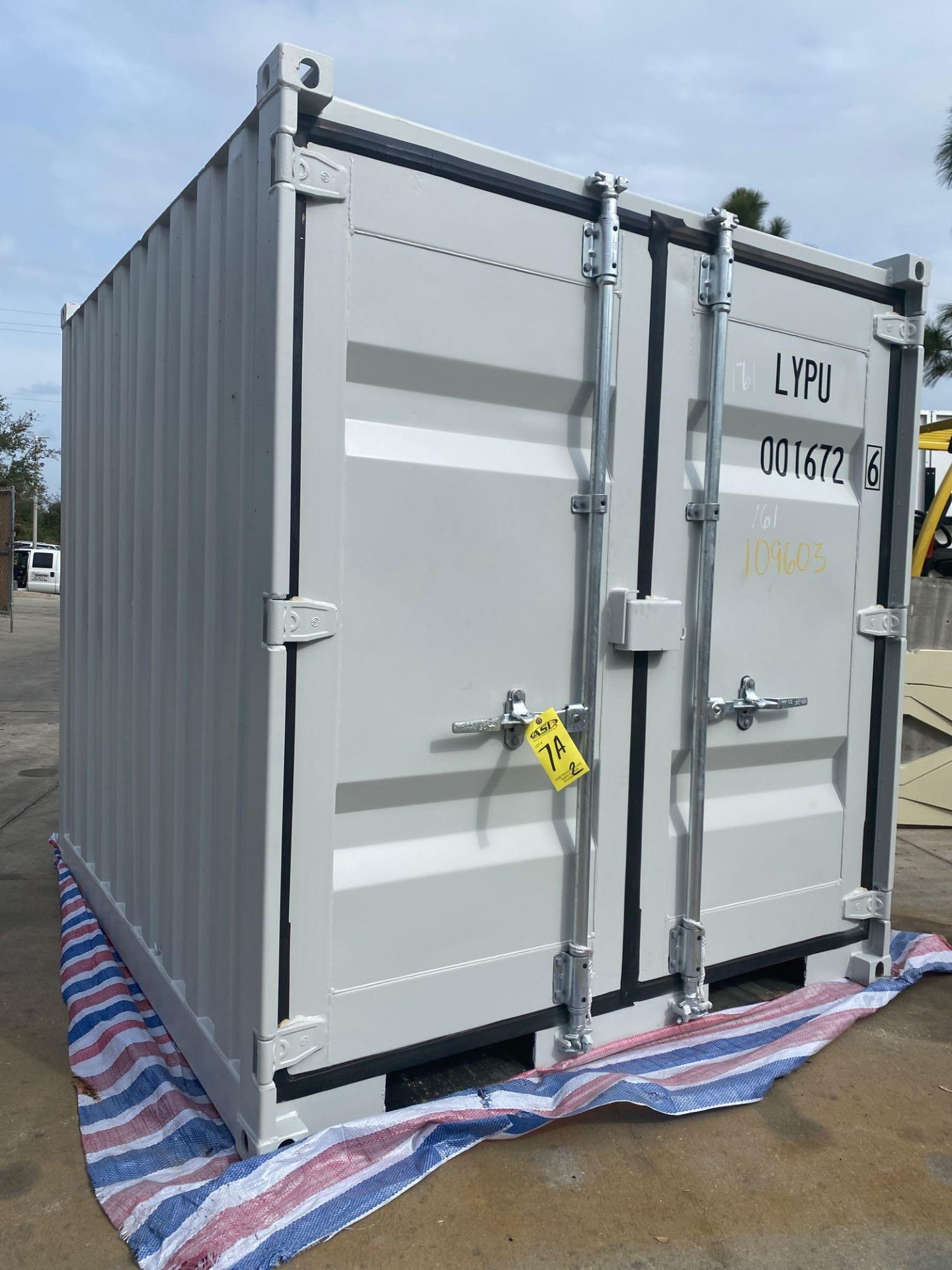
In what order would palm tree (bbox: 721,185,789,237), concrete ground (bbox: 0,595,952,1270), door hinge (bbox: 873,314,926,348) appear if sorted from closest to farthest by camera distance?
concrete ground (bbox: 0,595,952,1270)
door hinge (bbox: 873,314,926,348)
palm tree (bbox: 721,185,789,237)

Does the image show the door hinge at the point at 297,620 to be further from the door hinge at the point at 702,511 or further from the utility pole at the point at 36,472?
the utility pole at the point at 36,472

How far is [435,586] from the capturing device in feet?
8.43

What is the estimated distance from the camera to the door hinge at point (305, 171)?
88.7 inches

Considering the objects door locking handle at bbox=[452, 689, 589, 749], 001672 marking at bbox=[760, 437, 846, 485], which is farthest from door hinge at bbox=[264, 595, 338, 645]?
001672 marking at bbox=[760, 437, 846, 485]

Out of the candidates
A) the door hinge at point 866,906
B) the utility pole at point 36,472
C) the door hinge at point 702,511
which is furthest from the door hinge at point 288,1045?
the utility pole at point 36,472

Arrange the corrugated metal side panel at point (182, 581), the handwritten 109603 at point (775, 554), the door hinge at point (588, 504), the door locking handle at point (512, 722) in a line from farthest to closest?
the handwritten 109603 at point (775, 554) < the door hinge at point (588, 504) < the door locking handle at point (512, 722) < the corrugated metal side panel at point (182, 581)

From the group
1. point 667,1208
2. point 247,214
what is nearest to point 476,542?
point 247,214

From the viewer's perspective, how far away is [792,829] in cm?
329

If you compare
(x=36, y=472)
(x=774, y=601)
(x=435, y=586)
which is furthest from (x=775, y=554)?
(x=36, y=472)

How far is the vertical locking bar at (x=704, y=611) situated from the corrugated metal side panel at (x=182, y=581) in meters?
1.35

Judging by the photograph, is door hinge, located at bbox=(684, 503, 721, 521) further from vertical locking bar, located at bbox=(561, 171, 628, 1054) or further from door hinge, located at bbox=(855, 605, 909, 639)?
door hinge, located at bbox=(855, 605, 909, 639)

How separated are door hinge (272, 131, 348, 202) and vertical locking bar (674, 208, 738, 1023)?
3.86 feet

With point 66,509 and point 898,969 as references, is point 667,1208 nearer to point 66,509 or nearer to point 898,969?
Result: point 898,969

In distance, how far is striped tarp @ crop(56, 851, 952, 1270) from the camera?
2215 mm
